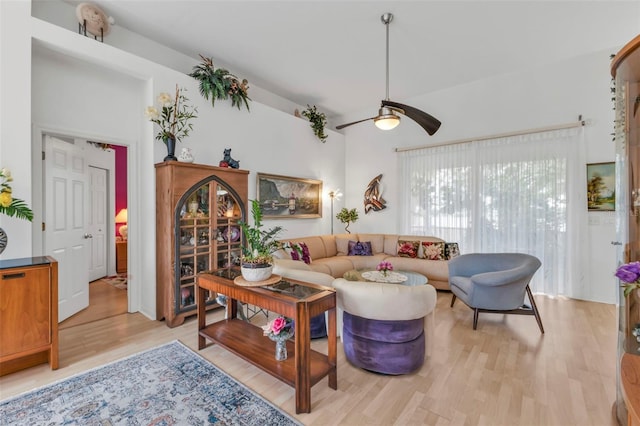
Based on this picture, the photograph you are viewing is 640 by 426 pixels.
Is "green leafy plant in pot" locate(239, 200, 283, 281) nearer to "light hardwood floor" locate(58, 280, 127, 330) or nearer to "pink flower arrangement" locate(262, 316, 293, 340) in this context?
"pink flower arrangement" locate(262, 316, 293, 340)

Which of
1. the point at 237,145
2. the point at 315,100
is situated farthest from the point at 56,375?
the point at 315,100

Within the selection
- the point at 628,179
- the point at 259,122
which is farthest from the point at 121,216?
the point at 628,179

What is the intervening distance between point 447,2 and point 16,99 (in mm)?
4178

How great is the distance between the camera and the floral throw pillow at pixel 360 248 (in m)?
5.39

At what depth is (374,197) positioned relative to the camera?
6.08 m

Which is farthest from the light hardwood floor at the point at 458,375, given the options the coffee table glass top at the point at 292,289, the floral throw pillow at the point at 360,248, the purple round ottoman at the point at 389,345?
the floral throw pillow at the point at 360,248

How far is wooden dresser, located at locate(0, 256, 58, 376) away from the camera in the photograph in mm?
2125

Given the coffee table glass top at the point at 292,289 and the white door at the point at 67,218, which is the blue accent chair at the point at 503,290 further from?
the white door at the point at 67,218

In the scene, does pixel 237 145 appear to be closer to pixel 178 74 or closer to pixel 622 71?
pixel 178 74

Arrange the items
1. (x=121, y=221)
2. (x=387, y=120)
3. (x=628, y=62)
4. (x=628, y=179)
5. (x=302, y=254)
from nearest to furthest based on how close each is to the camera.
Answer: (x=628, y=62)
(x=628, y=179)
(x=387, y=120)
(x=302, y=254)
(x=121, y=221)

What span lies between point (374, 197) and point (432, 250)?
5.60 feet

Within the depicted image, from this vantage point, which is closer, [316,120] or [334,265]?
[334,265]

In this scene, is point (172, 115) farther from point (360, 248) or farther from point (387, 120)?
point (360, 248)

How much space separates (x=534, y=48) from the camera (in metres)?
3.91
